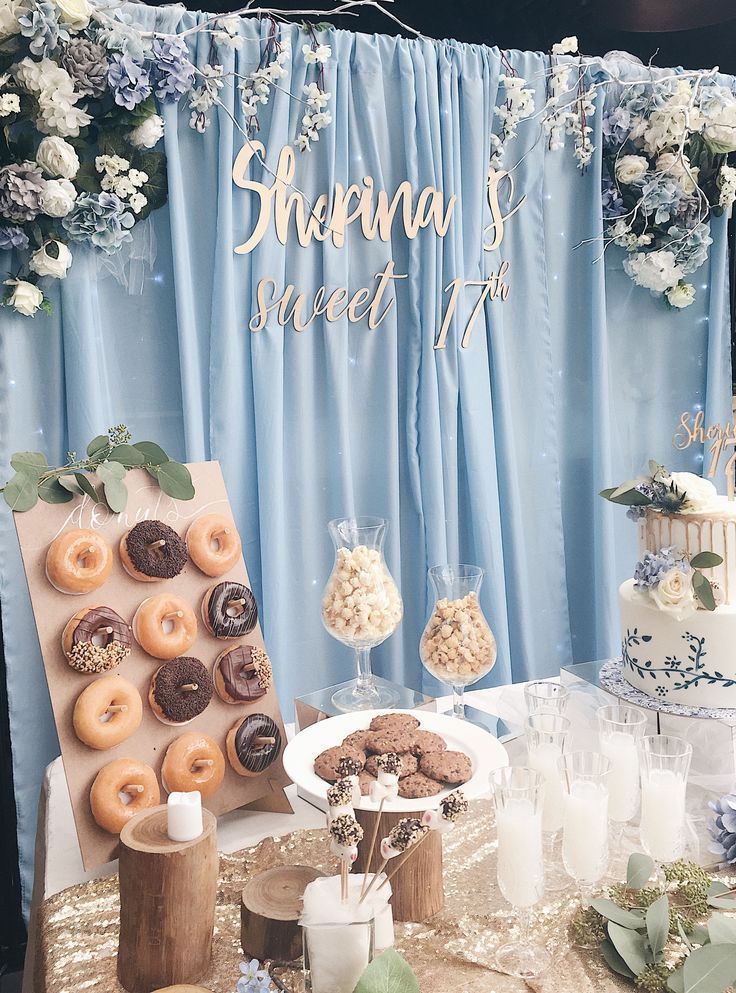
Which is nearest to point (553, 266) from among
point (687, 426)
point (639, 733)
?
point (687, 426)

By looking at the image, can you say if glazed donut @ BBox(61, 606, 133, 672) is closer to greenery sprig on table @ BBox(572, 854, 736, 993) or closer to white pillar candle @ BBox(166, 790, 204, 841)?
white pillar candle @ BBox(166, 790, 204, 841)

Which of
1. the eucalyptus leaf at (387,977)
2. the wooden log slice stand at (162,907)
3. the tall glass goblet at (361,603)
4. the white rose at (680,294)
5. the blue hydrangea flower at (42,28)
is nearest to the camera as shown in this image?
the eucalyptus leaf at (387,977)

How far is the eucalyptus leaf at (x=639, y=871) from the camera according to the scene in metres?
1.09

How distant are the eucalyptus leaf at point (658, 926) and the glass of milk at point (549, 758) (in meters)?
0.20

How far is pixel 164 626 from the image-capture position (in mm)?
1361

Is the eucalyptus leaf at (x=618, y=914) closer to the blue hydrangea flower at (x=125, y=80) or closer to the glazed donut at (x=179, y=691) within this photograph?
the glazed donut at (x=179, y=691)

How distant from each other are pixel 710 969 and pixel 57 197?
198cm

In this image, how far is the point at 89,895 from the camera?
1183 millimetres

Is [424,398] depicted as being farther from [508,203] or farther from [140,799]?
[140,799]

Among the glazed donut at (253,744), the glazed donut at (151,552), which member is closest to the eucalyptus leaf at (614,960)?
the glazed donut at (253,744)

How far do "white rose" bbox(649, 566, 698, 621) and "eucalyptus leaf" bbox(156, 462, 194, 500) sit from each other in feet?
2.69

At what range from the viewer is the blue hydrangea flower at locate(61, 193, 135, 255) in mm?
2152

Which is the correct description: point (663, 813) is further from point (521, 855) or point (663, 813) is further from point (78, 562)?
point (78, 562)

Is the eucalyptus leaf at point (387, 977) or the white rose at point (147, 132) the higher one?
the white rose at point (147, 132)
